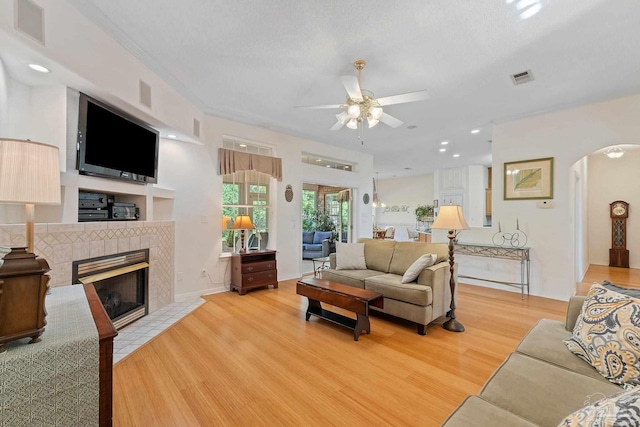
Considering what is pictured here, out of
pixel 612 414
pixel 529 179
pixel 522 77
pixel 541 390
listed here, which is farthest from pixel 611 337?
pixel 529 179

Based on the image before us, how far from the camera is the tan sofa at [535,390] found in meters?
1.09

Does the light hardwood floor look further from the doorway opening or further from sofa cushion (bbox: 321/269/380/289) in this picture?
the doorway opening

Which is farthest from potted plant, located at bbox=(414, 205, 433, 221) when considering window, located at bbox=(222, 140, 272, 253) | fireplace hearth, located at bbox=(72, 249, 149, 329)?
fireplace hearth, located at bbox=(72, 249, 149, 329)

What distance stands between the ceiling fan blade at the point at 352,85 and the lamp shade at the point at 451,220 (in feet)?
5.43

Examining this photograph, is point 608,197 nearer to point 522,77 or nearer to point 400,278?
point 522,77

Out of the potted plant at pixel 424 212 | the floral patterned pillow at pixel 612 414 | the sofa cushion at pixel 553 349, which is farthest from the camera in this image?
the potted plant at pixel 424 212

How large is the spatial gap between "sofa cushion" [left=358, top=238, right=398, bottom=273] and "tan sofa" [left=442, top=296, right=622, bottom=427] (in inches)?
92.7

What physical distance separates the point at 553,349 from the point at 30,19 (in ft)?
13.2

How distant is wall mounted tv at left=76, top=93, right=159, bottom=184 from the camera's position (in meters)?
2.55

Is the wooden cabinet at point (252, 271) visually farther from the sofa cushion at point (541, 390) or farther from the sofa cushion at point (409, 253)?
the sofa cushion at point (541, 390)

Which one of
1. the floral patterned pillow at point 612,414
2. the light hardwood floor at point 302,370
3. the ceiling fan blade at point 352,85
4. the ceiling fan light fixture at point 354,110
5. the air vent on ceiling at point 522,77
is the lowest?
the light hardwood floor at point 302,370

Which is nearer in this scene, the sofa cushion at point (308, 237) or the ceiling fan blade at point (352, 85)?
the ceiling fan blade at point (352, 85)

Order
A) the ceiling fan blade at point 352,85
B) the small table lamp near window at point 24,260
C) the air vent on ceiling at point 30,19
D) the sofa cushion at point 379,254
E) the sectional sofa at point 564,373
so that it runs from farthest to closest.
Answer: the sofa cushion at point 379,254 → the ceiling fan blade at point 352,85 → the air vent on ceiling at point 30,19 → the sectional sofa at point 564,373 → the small table lamp near window at point 24,260

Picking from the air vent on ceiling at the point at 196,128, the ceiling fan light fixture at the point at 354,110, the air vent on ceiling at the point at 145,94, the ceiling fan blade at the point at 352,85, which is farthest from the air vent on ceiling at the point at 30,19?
the ceiling fan light fixture at the point at 354,110
